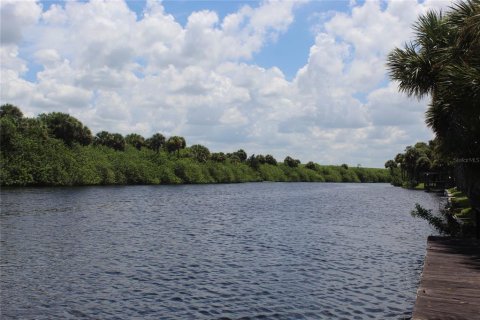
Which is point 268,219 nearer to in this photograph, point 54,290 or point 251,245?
point 251,245

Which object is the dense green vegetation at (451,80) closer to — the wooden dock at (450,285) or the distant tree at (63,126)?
the wooden dock at (450,285)

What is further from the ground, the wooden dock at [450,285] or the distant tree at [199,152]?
the distant tree at [199,152]

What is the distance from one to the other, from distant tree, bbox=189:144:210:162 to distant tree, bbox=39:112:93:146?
2427 inches

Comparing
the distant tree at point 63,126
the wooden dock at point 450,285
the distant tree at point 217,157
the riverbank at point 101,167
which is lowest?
the wooden dock at point 450,285

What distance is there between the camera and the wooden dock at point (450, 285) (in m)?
10.8

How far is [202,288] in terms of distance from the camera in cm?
1933

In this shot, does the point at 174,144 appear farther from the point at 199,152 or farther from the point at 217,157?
the point at 217,157

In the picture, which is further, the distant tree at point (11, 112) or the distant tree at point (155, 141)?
the distant tree at point (155, 141)

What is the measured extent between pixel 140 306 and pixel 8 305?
4789 mm

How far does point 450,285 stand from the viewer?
13.3 m

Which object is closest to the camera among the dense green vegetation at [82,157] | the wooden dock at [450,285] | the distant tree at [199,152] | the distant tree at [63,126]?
the wooden dock at [450,285]

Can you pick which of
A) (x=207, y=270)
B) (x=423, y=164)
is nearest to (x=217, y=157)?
(x=423, y=164)

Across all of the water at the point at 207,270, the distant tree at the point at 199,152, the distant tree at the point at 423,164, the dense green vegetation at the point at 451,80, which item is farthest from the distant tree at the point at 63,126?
the dense green vegetation at the point at 451,80

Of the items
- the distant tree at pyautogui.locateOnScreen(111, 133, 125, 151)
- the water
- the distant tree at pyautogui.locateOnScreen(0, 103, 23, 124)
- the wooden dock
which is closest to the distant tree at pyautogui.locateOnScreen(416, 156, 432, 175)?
the water
